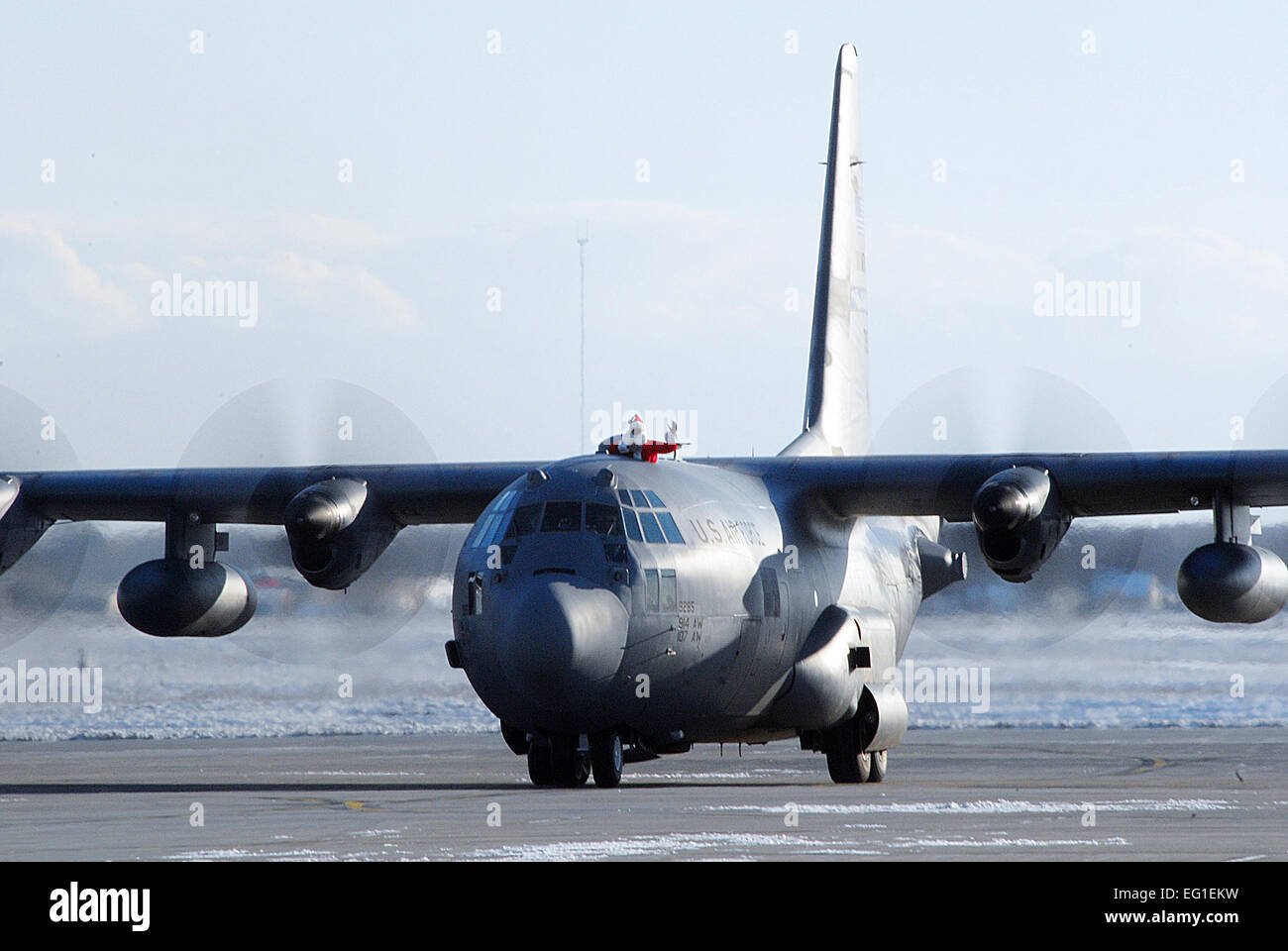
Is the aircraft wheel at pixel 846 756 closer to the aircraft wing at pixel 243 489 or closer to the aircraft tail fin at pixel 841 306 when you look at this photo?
the aircraft tail fin at pixel 841 306

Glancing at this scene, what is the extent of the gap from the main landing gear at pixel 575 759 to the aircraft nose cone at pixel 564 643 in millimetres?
1161

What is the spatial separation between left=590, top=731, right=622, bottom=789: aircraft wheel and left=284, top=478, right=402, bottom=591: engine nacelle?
543cm

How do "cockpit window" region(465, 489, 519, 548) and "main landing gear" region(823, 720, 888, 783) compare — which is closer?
"cockpit window" region(465, 489, 519, 548)

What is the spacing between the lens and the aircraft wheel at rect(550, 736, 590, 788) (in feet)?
69.2

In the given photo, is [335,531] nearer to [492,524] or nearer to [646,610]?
[492,524]

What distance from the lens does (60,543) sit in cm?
3275

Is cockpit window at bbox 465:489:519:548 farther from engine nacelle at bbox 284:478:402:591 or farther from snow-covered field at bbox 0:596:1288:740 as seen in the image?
snow-covered field at bbox 0:596:1288:740

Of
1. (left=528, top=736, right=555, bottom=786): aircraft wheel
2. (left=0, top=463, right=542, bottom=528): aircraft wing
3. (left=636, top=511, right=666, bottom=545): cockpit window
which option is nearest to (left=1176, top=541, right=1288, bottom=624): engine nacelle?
(left=636, top=511, right=666, bottom=545): cockpit window

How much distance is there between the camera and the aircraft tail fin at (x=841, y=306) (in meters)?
28.8

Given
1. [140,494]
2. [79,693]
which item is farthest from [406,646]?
[140,494]
